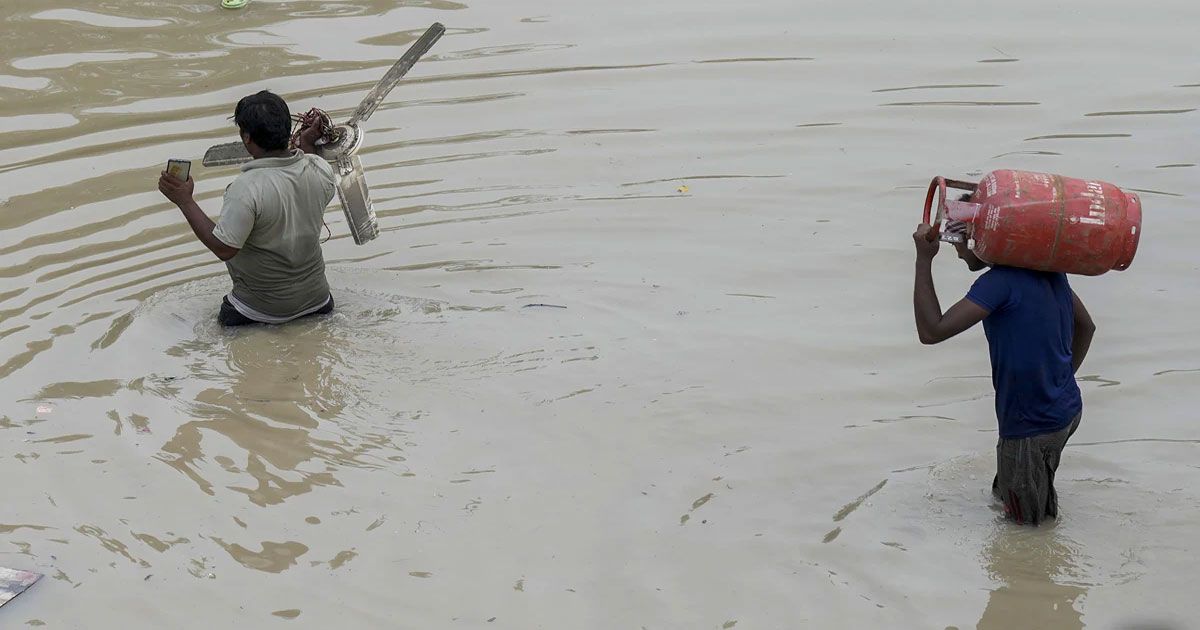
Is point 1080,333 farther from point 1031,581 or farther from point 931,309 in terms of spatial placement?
point 1031,581

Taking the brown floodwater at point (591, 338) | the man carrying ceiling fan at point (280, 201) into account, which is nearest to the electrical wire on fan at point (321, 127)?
the man carrying ceiling fan at point (280, 201)

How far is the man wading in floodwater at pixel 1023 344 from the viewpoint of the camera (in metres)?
4.08

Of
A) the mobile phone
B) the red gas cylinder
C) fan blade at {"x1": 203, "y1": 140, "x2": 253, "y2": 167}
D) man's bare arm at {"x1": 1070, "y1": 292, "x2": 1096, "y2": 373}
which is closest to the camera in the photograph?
the red gas cylinder

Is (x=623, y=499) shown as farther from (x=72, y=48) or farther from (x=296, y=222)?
(x=72, y=48)

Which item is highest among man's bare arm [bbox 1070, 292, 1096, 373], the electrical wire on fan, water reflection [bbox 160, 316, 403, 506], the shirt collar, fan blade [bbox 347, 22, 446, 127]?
fan blade [bbox 347, 22, 446, 127]

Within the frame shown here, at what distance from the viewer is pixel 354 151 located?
5938 millimetres

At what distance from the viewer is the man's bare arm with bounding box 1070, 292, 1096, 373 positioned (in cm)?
427

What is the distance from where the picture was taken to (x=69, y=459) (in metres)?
5.03

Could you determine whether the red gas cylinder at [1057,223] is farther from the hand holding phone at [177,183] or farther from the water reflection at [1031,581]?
the hand holding phone at [177,183]

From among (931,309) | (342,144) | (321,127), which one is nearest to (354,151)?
(342,144)

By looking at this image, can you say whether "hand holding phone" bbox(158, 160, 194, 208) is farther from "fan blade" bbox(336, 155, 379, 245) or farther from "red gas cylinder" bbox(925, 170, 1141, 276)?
"red gas cylinder" bbox(925, 170, 1141, 276)

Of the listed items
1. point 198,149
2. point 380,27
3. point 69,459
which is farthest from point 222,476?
point 380,27

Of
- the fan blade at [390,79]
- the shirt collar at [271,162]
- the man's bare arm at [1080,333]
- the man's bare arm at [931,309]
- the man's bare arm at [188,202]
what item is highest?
the fan blade at [390,79]

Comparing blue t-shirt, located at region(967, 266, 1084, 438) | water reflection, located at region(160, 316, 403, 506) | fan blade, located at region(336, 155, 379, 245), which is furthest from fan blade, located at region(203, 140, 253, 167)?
blue t-shirt, located at region(967, 266, 1084, 438)
